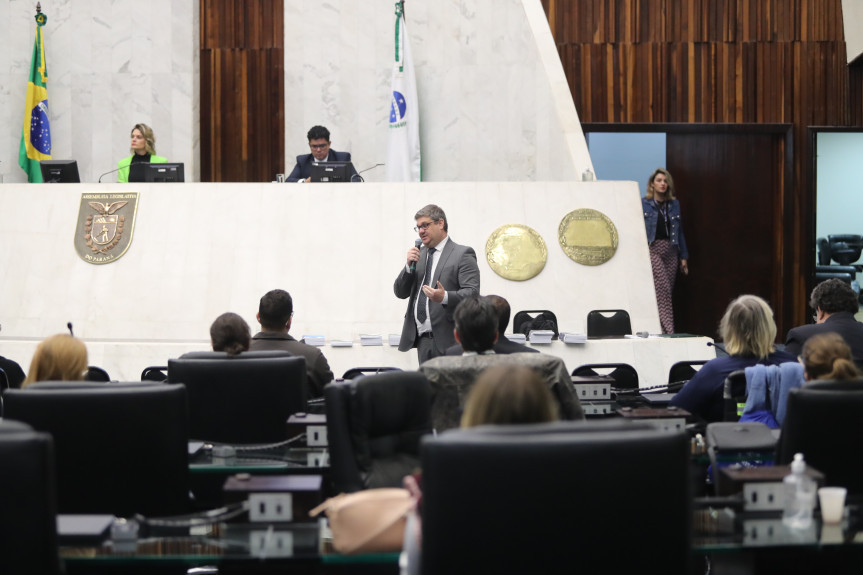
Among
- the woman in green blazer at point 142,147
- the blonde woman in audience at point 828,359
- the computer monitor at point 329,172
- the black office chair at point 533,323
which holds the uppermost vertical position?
the woman in green blazer at point 142,147

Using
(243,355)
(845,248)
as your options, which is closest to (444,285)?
(243,355)

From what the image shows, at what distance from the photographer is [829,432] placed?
310 cm

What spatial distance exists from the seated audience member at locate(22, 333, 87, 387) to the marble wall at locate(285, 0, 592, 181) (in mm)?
7716

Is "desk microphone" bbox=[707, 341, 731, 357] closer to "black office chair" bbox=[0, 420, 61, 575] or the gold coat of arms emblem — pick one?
"black office chair" bbox=[0, 420, 61, 575]

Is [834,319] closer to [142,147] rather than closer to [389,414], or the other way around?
[389,414]

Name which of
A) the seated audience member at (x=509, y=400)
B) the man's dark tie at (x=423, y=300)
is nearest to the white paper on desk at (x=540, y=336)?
the man's dark tie at (x=423, y=300)

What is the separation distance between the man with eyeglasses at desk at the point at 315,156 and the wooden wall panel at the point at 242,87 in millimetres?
2880

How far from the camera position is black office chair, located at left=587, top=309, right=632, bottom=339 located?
8.21 m

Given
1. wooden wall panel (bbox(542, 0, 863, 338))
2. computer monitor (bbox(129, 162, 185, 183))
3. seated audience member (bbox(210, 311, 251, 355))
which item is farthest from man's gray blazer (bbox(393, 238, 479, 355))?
wooden wall panel (bbox(542, 0, 863, 338))

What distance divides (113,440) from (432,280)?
11.3 ft

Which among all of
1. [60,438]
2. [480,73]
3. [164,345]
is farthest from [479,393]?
[480,73]

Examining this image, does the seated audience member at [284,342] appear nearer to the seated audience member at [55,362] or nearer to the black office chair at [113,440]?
the seated audience member at [55,362]

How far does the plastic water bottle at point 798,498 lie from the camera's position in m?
2.64

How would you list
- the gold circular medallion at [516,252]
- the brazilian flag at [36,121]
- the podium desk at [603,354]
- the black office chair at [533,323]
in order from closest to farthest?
the podium desk at [603,354] < the black office chair at [533,323] < the gold circular medallion at [516,252] < the brazilian flag at [36,121]
